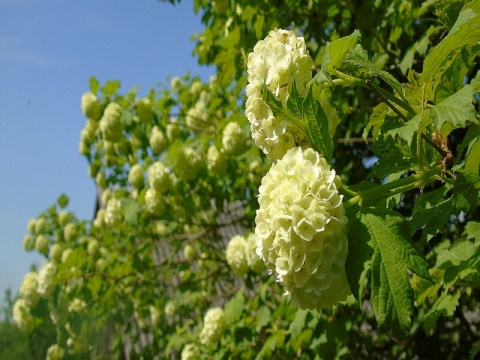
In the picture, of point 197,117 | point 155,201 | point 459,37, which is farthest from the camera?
point 197,117

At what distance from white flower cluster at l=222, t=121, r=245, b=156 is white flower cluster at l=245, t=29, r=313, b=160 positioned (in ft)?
7.13

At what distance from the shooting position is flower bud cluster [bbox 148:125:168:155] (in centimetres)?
405

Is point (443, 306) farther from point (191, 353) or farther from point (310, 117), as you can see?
point (191, 353)

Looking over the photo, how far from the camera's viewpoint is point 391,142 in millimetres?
1237

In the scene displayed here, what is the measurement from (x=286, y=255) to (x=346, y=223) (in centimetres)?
12

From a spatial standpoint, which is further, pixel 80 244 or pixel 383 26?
pixel 80 244

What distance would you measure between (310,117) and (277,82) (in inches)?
5.7

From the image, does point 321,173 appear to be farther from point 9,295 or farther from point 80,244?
point 9,295

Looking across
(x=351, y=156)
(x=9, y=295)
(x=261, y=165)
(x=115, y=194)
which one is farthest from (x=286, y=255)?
(x=9, y=295)

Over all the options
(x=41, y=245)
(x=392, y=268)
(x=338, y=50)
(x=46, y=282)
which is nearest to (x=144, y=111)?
(x=46, y=282)

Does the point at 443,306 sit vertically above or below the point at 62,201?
below

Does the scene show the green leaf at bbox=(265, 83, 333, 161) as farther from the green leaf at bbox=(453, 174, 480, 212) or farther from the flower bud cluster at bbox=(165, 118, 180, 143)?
the flower bud cluster at bbox=(165, 118, 180, 143)

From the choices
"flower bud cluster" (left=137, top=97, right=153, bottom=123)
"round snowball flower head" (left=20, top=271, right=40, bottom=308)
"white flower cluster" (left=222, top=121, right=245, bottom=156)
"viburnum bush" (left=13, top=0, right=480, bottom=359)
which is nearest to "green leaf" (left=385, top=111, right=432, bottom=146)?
"viburnum bush" (left=13, top=0, right=480, bottom=359)

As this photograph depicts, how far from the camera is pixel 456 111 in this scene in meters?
1.00
